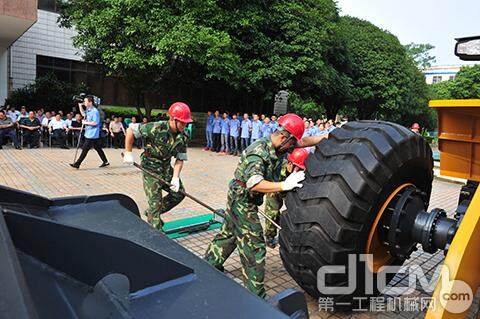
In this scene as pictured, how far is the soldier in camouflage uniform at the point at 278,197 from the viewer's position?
4891 millimetres

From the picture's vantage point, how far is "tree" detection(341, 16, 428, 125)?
86.5 feet

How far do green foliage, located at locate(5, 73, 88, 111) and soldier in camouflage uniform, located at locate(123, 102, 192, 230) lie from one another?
15204 millimetres

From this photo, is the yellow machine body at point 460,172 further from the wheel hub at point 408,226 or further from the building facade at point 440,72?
the building facade at point 440,72

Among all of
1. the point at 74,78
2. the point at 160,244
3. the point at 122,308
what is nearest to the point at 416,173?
the point at 160,244

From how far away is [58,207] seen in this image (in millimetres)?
1884

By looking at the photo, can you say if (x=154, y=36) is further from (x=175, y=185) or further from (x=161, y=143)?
(x=175, y=185)

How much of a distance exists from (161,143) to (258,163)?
1.71 metres

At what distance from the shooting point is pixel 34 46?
824 inches

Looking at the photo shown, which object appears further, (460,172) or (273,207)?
(273,207)

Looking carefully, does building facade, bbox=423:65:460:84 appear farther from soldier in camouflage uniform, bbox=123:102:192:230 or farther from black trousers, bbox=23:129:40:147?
soldier in camouflage uniform, bbox=123:102:192:230

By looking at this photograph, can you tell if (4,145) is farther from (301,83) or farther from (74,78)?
(301,83)

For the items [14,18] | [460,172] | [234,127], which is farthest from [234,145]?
[460,172]

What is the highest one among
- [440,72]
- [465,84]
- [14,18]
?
[440,72]

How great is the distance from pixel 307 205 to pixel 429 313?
98cm
